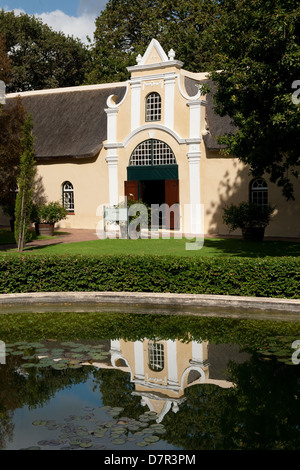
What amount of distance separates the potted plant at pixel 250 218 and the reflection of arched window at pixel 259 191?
162cm

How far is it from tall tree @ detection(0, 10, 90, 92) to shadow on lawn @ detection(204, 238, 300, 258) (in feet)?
→ 98.1

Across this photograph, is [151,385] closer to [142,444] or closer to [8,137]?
[142,444]

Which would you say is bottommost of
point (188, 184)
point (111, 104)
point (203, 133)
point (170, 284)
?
point (170, 284)

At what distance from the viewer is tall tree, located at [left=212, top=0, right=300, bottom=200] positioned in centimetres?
1597

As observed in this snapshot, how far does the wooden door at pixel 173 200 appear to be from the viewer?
28984mm

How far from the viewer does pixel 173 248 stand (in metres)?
22.4

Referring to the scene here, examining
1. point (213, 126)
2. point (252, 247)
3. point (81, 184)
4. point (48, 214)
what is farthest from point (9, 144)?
point (252, 247)

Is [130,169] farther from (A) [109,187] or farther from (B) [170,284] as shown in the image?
(B) [170,284]

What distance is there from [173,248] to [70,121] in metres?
14.4

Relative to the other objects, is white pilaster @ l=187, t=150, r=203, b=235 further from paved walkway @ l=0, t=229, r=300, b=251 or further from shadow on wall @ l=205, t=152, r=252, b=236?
paved walkway @ l=0, t=229, r=300, b=251

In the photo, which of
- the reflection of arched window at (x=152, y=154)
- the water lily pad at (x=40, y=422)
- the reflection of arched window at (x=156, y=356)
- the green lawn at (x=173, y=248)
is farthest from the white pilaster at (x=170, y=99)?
the water lily pad at (x=40, y=422)

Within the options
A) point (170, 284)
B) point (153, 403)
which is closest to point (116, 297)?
point (170, 284)
